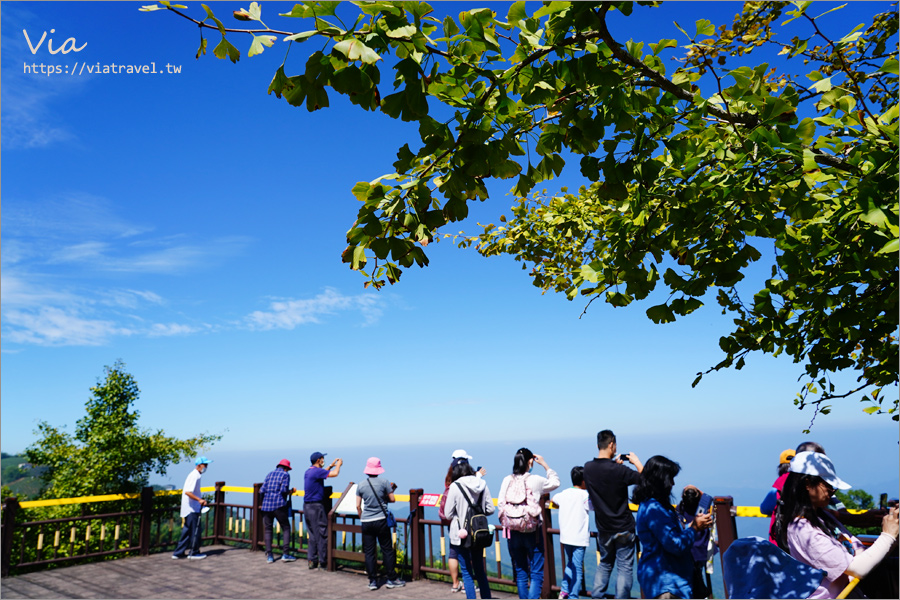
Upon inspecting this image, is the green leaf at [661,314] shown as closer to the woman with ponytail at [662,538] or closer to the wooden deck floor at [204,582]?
the woman with ponytail at [662,538]

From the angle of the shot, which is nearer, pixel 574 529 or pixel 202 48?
pixel 202 48

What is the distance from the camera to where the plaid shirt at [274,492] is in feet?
36.1

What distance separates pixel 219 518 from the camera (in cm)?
1322

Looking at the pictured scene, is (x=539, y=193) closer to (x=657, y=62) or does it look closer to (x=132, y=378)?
(x=657, y=62)

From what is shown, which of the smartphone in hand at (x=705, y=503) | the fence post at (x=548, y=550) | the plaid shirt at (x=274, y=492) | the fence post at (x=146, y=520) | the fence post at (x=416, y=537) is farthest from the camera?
the fence post at (x=146, y=520)

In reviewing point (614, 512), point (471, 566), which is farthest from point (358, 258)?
point (471, 566)

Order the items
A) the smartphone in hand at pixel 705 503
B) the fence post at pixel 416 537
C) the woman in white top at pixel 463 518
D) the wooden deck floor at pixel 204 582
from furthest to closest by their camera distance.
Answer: the fence post at pixel 416 537
the wooden deck floor at pixel 204 582
the woman in white top at pixel 463 518
the smartphone in hand at pixel 705 503

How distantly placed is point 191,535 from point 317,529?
3.23 m

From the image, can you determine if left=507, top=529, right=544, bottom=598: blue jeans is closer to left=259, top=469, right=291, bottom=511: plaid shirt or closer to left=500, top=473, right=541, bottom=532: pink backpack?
left=500, top=473, right=541, bottom=532: pink backpack

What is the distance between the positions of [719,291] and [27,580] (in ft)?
39.1

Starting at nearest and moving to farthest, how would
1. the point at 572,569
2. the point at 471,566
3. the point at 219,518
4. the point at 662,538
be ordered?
the point at 662,538
the point at 471,566
the point at 572,569
the point at 219,518

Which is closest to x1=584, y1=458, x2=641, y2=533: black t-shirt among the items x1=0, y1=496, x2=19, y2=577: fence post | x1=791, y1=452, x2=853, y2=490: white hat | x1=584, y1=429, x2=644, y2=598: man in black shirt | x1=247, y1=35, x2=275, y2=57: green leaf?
x1=584, y1=429, x2=644, y2=598: man in black shirt

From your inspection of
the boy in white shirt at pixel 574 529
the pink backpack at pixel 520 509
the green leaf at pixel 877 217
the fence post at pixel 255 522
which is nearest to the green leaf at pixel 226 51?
the green leaf at pixel 877 217

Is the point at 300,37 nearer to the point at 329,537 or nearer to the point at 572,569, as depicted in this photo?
the point at 572,569
